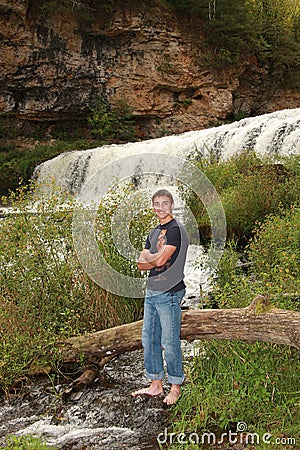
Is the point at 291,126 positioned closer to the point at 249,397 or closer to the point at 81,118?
the point at 249,397

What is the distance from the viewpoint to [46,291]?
489cm

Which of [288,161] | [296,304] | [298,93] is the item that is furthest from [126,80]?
[296,304]

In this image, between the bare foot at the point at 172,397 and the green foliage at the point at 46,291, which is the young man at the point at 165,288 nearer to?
the bare foot at the point at 172,397

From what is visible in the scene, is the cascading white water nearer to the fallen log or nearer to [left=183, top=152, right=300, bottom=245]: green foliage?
[left=183, top=152, right=300, bottom=245]: green foliage

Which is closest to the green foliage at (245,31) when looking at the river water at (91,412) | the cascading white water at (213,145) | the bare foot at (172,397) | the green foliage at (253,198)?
the cascading white water at (213,145)

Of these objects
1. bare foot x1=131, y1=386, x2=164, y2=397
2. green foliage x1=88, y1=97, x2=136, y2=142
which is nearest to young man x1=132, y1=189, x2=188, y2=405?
bare foot x1=131, y1=386, x2=164, y2=397

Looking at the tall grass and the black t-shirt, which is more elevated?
the black t-shirt

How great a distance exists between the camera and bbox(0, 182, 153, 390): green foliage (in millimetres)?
4504

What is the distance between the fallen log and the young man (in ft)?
0.69

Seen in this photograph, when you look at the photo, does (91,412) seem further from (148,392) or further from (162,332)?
(162,332)

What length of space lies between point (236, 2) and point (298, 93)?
5008 mm

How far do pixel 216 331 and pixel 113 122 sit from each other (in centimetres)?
1822

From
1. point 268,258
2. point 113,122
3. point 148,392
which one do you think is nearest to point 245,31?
point 113,122

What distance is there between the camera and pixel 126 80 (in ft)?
70.4
